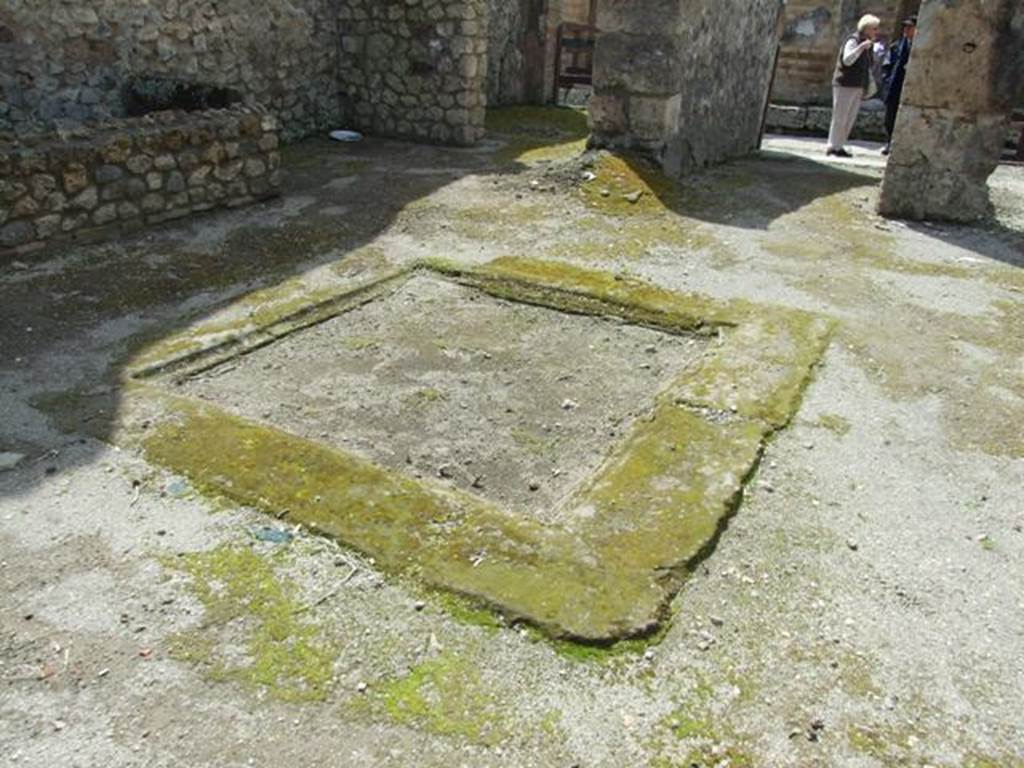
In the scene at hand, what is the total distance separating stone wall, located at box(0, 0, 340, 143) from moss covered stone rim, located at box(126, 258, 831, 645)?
4392mm

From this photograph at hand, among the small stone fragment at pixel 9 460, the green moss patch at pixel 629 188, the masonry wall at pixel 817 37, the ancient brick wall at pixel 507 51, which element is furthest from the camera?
the masonry wall at pixel 817 37

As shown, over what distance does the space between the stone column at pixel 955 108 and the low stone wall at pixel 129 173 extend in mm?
5520

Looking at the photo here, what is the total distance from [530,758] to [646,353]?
293 cm

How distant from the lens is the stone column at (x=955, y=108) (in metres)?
6.79

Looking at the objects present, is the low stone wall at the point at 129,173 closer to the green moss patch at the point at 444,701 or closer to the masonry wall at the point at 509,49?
the green moss patch at the point at 444,701

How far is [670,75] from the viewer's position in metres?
7.77

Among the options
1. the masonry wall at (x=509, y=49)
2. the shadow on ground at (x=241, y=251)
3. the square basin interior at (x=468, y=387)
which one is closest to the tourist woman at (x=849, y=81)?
the shadow on ground at (x=241, y=251)

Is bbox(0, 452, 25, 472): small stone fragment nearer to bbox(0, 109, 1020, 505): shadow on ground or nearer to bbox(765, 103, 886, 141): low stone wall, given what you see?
bbox(0, 109, 1020, 505): shadow on ground

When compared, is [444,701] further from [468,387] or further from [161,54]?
[161,54]

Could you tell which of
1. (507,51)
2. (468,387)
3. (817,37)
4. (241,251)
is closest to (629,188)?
(241,251)

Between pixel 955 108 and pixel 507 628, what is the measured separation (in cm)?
665

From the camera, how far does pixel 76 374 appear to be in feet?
13.8

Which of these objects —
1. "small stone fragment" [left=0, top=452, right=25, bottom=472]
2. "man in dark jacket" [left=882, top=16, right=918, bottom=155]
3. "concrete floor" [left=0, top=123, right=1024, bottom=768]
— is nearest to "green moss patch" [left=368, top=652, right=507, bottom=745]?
"concrete floor" [left=0, top=123, right=1024, bottom=768]

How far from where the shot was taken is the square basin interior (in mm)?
3636
